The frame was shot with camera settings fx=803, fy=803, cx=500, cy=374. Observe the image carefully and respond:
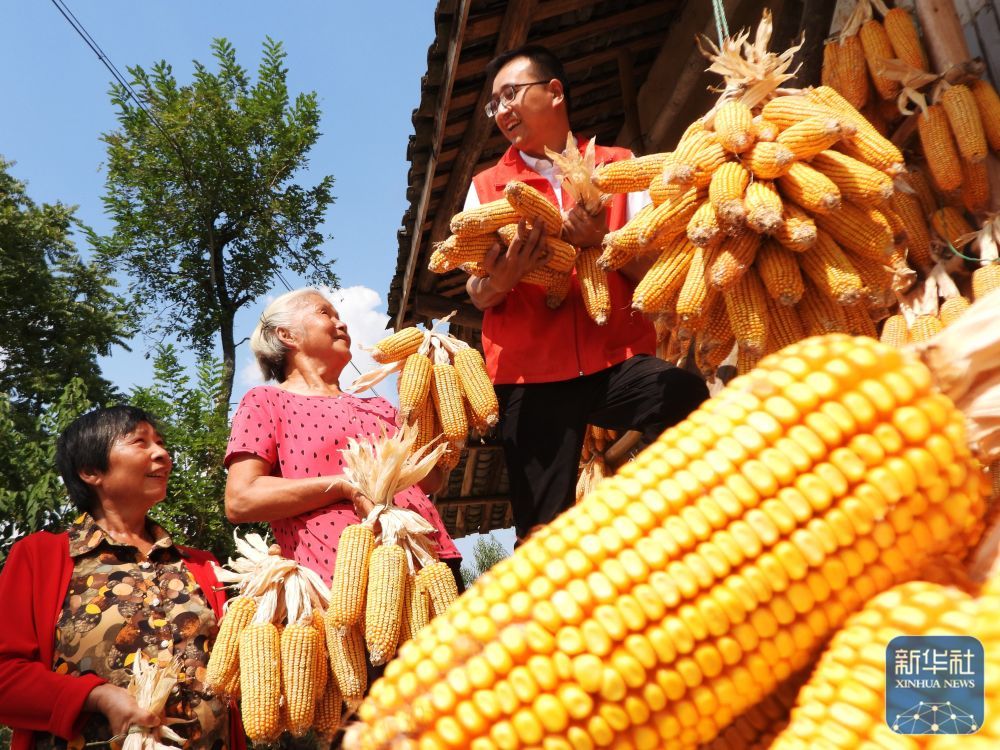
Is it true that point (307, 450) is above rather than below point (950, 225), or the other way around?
below

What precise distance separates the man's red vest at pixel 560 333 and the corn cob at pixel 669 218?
584 millimetres

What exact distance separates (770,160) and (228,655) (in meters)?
2.24

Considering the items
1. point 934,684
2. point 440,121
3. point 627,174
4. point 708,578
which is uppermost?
point 440,121

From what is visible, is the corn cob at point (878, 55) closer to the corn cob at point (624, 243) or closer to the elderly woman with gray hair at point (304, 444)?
the corn cob at point (624, 243)

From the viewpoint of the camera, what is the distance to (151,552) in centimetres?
316

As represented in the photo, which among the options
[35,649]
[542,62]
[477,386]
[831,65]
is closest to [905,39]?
[831,65]

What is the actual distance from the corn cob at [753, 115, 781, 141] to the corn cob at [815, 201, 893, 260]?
0.24 meters

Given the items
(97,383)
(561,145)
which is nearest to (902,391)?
(561,145)

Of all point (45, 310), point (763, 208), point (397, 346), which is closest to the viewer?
point (763, 208)

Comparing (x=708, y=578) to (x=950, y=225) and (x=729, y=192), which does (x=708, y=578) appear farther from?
(x=950, y=225)

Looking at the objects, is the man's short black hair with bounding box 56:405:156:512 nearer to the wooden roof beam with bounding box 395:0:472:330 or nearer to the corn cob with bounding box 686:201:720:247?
the wooden roof beam with bounding box 395:0:472:330

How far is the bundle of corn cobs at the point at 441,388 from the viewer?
9.18 ft

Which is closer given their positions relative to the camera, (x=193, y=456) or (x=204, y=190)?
(x=193, y=456)

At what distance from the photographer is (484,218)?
98.9 inches
